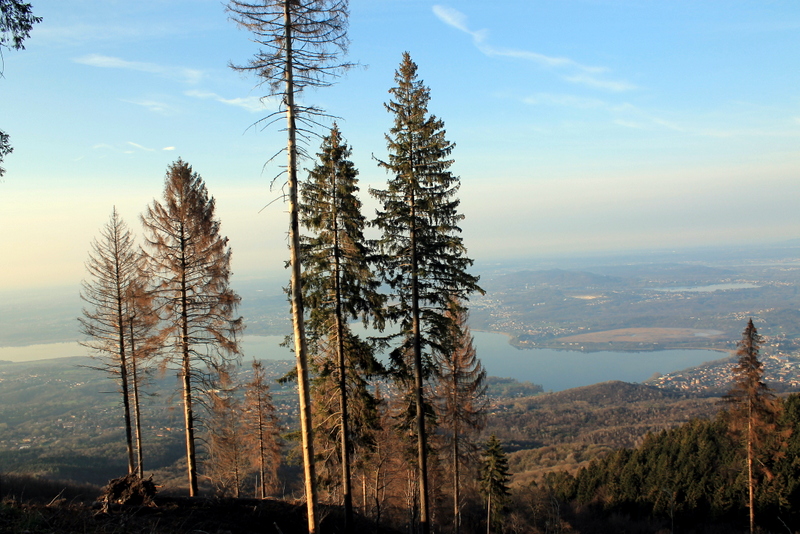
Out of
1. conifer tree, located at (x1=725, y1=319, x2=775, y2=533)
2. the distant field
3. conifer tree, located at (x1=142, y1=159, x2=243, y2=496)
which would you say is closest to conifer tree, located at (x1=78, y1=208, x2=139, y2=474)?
conifer tree, located at (x1=142, y1=159, x2=243, y2=496)

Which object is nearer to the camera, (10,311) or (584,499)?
(584,499)

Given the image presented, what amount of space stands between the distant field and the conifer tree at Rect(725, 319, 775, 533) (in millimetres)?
160828

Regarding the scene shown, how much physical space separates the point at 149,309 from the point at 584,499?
34.2 m

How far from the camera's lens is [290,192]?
8.23 m

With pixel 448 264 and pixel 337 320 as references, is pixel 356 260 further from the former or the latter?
pixel 448 264

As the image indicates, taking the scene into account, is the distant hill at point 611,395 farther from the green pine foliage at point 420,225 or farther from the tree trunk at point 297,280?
the tree trunk at point 297,280

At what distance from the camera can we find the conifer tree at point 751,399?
1869cm

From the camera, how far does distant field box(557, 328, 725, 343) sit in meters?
164

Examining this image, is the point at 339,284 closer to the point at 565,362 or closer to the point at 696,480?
the point at 696,480

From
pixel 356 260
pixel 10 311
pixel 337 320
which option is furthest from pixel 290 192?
pixel 10 311

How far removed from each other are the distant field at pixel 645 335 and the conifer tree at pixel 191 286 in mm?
174884

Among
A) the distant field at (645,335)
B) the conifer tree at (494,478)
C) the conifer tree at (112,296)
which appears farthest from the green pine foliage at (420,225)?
the distant field at (645,335)

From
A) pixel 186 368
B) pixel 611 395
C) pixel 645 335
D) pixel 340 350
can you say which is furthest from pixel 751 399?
pixel 645 335

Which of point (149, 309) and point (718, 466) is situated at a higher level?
point (149, 309)
